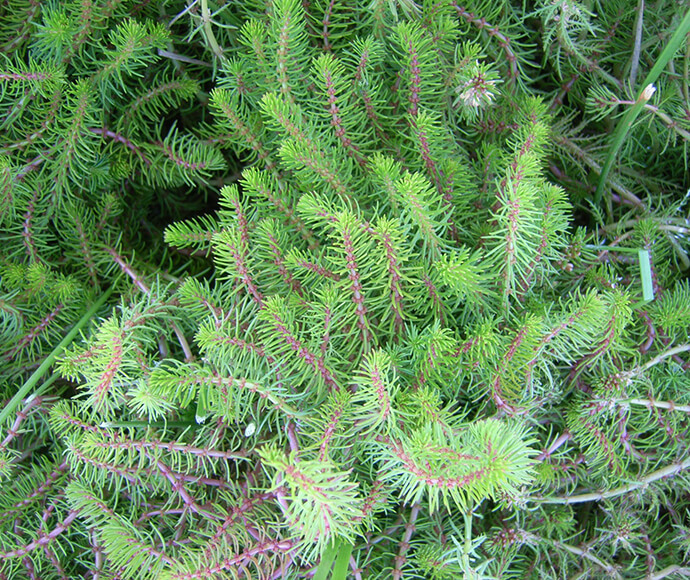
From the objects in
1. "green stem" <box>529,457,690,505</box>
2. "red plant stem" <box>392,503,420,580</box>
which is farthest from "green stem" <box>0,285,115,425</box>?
"green stem" <box>529,457,690,505</box>

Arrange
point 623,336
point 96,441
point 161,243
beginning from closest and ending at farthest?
point 96,441 → point 623,336 → point 161,243

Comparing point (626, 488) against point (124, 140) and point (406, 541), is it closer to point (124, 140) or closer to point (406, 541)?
point (406, 541)

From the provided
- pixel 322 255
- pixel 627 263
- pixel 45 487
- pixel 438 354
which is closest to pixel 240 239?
pixel 322 255

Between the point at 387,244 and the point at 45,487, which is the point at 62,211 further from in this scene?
the point at 387,244

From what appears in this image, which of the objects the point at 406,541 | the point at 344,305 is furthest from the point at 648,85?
the point at 406,541

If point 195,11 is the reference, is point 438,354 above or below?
below

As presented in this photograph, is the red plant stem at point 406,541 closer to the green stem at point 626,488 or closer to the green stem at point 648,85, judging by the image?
the green stem at point 626,488

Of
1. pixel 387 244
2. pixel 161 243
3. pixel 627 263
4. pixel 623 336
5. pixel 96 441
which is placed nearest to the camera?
pixel 387 244
